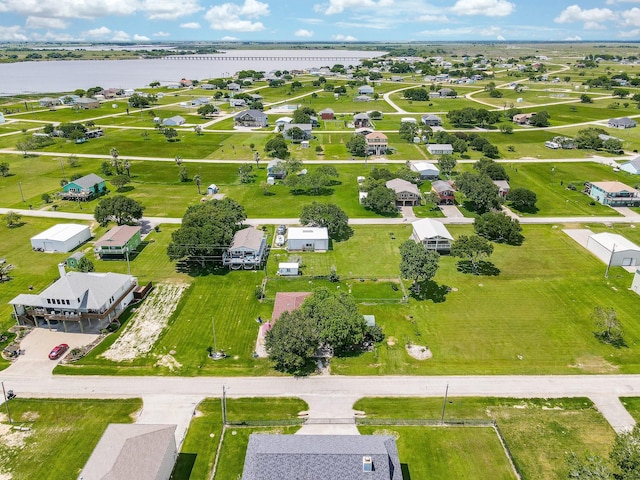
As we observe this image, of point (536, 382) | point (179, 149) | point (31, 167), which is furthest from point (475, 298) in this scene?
point (31, 167)

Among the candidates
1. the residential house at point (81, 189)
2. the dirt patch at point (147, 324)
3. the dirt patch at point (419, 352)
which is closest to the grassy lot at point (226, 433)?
the dirt patch at point (147, 324)

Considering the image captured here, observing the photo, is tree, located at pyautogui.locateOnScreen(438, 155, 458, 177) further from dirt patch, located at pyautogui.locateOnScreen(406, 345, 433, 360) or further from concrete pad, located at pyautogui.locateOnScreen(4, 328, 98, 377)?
concrete pad, located at pyautogui.locateOnScreen(4, 328, 98, 377)

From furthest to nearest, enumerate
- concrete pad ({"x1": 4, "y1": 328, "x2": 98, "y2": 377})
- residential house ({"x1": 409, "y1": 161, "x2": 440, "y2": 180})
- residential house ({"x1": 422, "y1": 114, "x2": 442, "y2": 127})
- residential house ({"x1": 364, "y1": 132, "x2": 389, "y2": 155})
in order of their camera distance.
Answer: residential house ({"x1": 422, "y1": 114, "x2": 442, "y2": 127}) → residential house ({"x1": 364, "y1": 132, "x2": 389, "y2": 155}) → residential house ({"x1": 409, "y1": 161, "x2": 440, "y2": 180}) → concrete pad ({"x1": 4, "y1": 328, "x2": 98, "y2": 377})

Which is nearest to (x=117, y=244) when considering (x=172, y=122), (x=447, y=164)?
(x=447, y=164)

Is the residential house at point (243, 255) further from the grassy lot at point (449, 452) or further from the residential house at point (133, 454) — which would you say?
the grassy lot at point (449, 452)

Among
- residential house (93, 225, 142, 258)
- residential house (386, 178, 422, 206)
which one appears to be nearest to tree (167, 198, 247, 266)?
residential house (93, 225, 142, 258)
